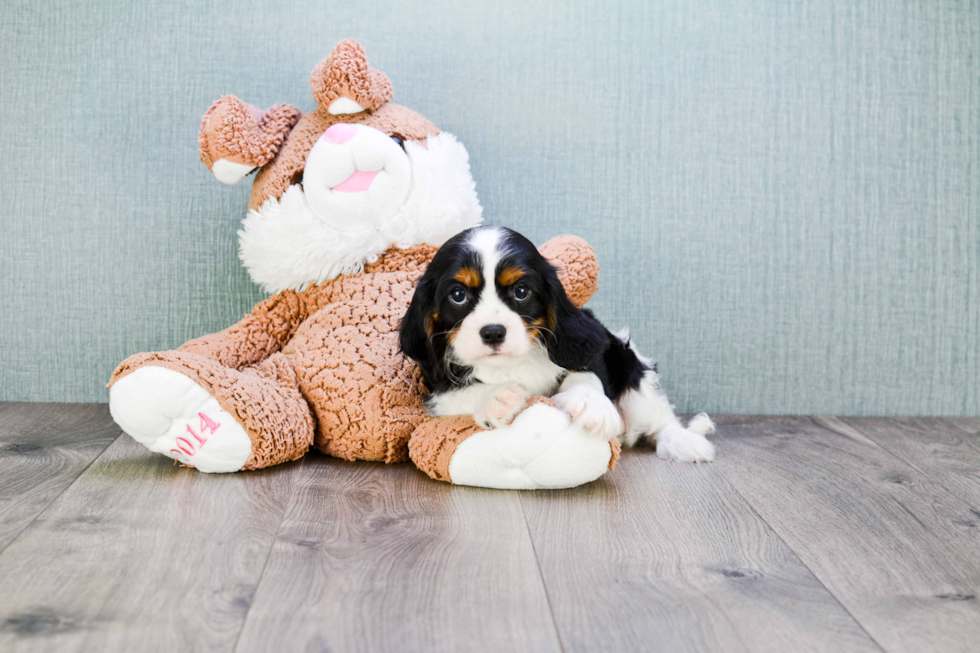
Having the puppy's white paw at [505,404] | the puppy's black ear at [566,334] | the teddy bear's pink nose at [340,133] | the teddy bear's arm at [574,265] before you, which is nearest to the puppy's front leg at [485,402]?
the puppy's white paw at [505,404]

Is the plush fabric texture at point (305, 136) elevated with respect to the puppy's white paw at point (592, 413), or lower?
elevated

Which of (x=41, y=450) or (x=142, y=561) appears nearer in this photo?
(x=142, y=561)

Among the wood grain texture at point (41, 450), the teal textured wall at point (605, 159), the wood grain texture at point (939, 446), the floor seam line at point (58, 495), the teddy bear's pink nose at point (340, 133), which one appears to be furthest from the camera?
the teal textured wall at point (605, 159)

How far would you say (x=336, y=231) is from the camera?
1.81 meters

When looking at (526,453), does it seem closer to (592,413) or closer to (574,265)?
(592,413)

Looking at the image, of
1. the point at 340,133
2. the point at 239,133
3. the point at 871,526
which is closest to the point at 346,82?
the point at 340,133

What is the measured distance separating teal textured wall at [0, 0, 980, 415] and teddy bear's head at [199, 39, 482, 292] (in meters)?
0.36

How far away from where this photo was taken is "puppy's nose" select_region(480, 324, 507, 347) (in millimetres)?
1424

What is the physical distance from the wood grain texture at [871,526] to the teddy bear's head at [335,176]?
0.89 metres

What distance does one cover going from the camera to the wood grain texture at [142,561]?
952mm

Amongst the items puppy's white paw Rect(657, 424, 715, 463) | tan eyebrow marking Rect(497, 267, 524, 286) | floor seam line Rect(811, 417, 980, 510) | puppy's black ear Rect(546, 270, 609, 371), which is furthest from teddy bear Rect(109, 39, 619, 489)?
floor seam line Rect(811, 417, 980, 510)

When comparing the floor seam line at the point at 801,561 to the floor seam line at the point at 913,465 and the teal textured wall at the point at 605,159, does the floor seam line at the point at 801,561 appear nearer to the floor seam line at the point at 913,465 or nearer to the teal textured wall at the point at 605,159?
the floor seam line at the point at 913,465

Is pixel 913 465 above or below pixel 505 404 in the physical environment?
below

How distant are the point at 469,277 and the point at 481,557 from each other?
1.68 ft
